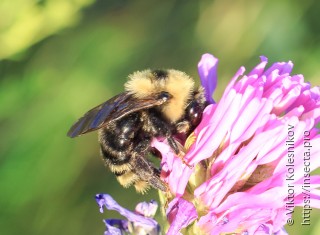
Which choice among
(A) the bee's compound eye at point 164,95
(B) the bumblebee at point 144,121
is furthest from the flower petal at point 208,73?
(A) the bee's compound eye at point 164,95

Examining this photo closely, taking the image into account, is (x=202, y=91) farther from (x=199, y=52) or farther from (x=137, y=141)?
(x=199, y=52)

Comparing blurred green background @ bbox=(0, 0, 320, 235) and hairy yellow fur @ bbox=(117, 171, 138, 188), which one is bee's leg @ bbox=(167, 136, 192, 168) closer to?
hairy yellow fur @ bbox=(117, 171, 138, 188)

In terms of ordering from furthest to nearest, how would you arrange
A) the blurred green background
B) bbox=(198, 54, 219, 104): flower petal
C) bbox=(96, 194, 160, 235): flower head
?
the blurred green background
bbox=(198, 54, 219, 104): flower petal
bbox=(96, 194, 160, 235): flower head

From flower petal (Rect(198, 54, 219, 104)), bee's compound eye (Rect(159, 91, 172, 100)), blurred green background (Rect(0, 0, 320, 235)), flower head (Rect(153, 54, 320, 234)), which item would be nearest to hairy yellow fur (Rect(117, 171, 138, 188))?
flower head (Rect(153, 54, 320, 234))

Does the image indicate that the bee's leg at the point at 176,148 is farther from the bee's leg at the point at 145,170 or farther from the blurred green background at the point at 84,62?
the blurred green background at the point at 84,62

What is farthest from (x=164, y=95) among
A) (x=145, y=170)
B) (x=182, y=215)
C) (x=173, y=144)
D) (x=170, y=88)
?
(x=182, y=215)

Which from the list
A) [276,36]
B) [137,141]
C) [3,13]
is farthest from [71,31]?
[137,141]

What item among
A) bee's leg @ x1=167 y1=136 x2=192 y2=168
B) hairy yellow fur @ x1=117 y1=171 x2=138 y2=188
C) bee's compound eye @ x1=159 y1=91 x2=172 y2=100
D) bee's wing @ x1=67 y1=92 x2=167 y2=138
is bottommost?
hairy yellow fur @ x1=117 y1=171 x2=138 y2=188

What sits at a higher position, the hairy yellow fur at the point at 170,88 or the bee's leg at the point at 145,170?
the hairy yellow fur at the point at 170,88
